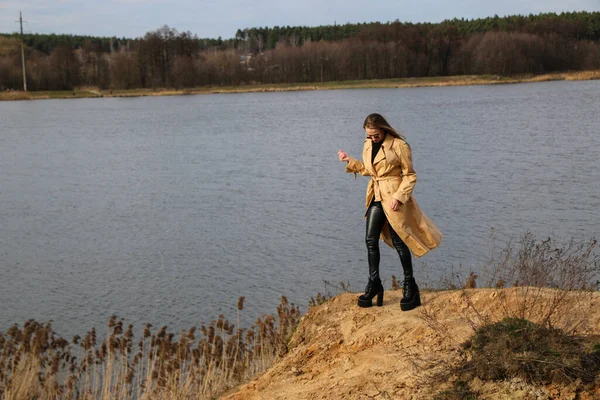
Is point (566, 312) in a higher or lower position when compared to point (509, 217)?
higher

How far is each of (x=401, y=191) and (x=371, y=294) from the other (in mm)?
1130

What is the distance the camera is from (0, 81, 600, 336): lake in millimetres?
13969

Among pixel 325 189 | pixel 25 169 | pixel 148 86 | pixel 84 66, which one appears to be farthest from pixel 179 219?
pixel 84 66

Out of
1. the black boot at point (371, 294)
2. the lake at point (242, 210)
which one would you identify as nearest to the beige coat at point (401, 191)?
the black boot at point (371, 294)

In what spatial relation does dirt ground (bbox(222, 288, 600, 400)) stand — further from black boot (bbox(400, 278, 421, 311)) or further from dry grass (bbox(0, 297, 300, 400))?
dry grass (bbox(0, 297, 300, 400))

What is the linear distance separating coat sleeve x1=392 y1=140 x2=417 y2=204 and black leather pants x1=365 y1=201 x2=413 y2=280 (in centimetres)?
34

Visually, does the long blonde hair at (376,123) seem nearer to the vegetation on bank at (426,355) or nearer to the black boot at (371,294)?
the black boot at (371,294)

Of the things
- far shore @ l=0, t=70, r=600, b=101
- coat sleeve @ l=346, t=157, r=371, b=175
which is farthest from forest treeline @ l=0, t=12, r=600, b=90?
coat sleeve @ l=346, t=157, r=371, b=175

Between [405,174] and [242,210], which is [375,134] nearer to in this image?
[405,174]

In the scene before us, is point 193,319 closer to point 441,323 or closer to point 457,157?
point 441,323

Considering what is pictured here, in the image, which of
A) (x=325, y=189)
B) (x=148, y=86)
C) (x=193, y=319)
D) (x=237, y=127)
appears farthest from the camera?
(x=148, y=86)

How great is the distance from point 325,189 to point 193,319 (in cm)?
1026

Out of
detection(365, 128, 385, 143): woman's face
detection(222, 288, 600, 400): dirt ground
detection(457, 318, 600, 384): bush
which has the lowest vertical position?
detection(222, 288, 600, 400): dirt ground

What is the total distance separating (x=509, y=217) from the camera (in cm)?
1731
